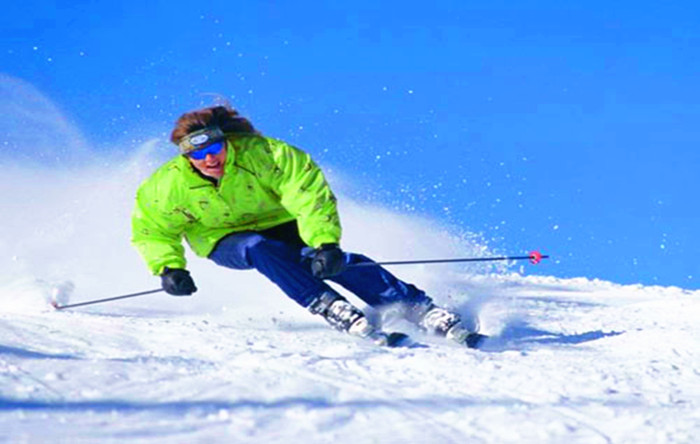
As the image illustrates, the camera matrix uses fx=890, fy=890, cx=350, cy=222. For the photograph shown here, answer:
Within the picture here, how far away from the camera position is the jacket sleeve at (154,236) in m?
4.87

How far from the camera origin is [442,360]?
369 cm

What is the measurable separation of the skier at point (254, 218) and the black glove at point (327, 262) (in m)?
0.01

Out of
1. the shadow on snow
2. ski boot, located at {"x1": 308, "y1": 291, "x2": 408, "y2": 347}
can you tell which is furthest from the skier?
the shadow on snow

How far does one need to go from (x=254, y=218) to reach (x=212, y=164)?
510 mm

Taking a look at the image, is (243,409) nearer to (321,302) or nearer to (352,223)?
(321,302)

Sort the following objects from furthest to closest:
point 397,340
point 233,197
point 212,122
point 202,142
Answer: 1. point 233,197
2. point 212,122
3. point 202,142
4. point 397,340

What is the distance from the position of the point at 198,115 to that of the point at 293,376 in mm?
2056

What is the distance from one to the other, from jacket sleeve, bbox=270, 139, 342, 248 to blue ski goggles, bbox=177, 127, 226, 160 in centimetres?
31

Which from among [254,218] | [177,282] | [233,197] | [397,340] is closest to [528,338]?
[397,340]

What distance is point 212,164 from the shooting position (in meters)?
4.66

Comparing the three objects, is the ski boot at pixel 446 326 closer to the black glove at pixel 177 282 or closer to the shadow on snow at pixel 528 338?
the shadow on snow at pixel 528 338

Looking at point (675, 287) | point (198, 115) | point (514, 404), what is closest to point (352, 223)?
point (675, 287)

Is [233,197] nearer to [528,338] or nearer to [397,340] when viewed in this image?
[397,340]

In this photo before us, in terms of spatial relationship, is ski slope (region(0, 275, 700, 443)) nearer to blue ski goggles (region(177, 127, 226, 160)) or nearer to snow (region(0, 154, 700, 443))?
snow (region(0, 154, 700, 443))
